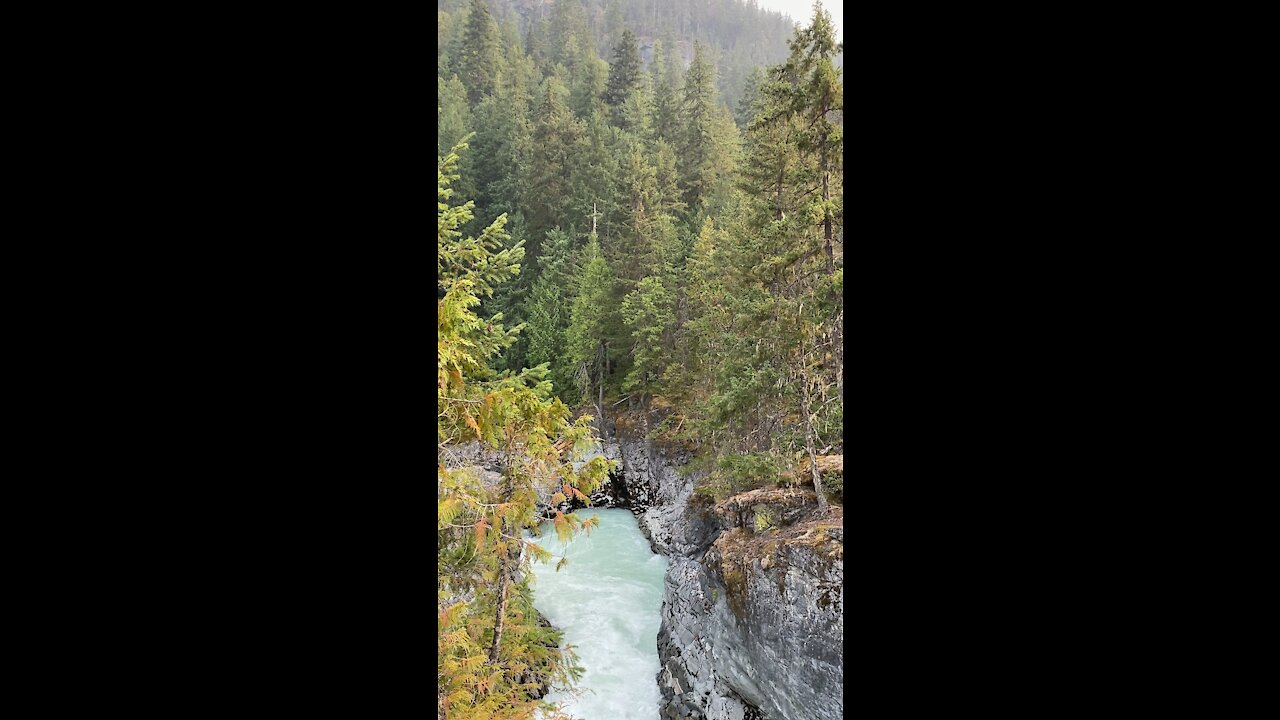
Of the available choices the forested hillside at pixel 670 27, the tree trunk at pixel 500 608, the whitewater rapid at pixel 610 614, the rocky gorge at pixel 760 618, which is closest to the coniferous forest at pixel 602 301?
the tree trunk at pixel 500 608

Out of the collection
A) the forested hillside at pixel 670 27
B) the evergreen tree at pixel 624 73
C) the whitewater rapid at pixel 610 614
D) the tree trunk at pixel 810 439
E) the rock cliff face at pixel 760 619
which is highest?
the forested hillside at pixel 670 27

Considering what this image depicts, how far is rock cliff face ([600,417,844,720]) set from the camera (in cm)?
816

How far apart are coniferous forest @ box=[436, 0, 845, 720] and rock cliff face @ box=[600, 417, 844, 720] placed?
0.52m

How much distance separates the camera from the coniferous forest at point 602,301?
6488 millimetres

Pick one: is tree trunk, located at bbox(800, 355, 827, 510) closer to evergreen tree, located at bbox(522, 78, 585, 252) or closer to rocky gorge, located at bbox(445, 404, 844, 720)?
rocky gorge, located at bbox(445, 404, 844, 720)

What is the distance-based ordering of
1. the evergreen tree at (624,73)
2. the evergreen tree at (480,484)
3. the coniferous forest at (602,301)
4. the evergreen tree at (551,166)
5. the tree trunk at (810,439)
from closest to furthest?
the evergreen tree at (480,484)
the coniferous forest at (602,301)
the tree trunk at (810,439)
the evergreen tree at (551,166)
the evergreen tree at (624,73)

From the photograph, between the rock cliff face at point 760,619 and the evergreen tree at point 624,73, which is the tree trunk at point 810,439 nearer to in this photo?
the rock cliff face at point 760,619

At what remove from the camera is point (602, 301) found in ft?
74.6

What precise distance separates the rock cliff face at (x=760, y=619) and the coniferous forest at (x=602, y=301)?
0.52 m

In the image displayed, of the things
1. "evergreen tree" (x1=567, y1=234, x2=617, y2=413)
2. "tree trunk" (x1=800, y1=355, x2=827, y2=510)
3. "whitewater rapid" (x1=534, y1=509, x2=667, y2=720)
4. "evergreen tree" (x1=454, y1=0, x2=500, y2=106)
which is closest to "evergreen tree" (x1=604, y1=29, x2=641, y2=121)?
"evergreen tree" (x1=454, y1=0, x2=500, y2=106)
